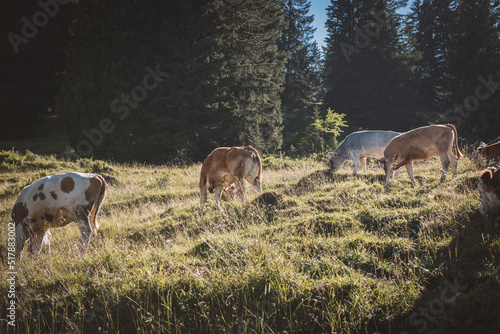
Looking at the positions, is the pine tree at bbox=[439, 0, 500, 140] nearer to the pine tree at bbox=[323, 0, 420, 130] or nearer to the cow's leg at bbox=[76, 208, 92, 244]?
the pine tree at bbox=[323, 0, 420, 130]

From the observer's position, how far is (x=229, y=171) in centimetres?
786

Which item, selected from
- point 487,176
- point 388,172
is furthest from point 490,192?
point 388,172

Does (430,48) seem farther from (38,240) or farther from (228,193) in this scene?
(38,240)

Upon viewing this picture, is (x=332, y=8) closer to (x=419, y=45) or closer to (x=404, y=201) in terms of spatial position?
(x=419, y=45)

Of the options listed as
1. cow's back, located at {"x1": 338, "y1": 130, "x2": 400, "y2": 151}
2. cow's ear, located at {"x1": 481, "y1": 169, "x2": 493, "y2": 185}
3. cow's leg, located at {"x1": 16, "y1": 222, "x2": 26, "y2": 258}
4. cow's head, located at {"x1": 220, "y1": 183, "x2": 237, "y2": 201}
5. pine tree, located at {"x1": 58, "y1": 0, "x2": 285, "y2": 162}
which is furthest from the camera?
pine tree, located at {"x1": 58, "y1": 0, "x2": 285, "y2": 162}

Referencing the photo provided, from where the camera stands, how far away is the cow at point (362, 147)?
1214 cm

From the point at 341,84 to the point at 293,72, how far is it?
6.48 m

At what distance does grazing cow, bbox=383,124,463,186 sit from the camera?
796 centimetres

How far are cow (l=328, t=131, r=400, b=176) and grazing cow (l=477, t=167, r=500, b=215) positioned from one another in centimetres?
749

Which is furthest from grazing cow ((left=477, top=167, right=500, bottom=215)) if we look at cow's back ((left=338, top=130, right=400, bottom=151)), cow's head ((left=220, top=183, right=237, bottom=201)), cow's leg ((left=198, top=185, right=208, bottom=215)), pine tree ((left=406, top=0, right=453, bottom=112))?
pine tree ((left=406, top=0, right=453, bottom=112))

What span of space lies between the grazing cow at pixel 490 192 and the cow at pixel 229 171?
16.6ft

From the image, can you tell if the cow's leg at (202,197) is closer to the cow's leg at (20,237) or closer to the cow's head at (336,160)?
the cow's leg at (20,237)

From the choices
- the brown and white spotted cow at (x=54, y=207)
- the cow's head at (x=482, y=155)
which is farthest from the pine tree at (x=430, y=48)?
the brown and white spotted cow at (x=54, y=207)

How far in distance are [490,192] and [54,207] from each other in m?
8.33
